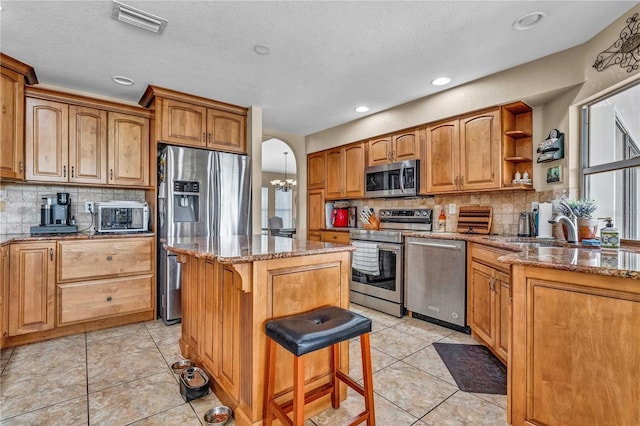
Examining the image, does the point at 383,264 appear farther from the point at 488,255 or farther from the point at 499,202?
the point at 499,202

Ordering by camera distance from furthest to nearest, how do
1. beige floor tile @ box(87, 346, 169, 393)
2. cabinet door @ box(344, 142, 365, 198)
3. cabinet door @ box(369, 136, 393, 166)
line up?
cabinet door @ box(344, 142, 365, 198) → cabinet door @ box(369, 136, 393, 166) → beige floor tile @ box(87, 346, 169, 393)

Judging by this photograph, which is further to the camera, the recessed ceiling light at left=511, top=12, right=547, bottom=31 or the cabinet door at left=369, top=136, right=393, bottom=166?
the cabinet door at left=369, top=136, right=393, bottom=166

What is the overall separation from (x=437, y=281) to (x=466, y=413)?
1423 millimetres

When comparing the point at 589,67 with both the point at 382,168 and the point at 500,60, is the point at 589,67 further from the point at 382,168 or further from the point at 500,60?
the point at 382,168

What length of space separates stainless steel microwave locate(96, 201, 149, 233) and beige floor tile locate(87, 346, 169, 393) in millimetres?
1301

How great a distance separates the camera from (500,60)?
8.54 feet

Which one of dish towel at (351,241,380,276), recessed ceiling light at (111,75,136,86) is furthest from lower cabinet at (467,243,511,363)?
recessed ceiling light at (111,75,136,86)

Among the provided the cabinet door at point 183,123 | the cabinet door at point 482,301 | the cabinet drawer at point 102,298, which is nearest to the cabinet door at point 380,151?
the cabinet door at point 482,301

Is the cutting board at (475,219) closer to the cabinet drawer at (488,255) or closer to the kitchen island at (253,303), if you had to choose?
the cabinet drawer at (488,255)

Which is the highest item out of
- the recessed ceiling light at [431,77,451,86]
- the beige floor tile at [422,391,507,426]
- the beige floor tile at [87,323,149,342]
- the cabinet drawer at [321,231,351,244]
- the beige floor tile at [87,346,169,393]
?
the recessed ceiling light at [431,77,451,86]

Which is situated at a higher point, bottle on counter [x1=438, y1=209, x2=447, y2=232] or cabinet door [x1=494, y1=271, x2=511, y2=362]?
bottle on counter [x1=438, y1=209, x2=447, y2=232]

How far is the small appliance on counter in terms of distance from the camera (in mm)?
2982

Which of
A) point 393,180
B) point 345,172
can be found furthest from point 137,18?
point 345,172

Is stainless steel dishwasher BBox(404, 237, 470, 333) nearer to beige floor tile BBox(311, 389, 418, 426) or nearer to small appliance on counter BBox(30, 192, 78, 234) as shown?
beige floor tile BBox(311, 389, 418, 426)
